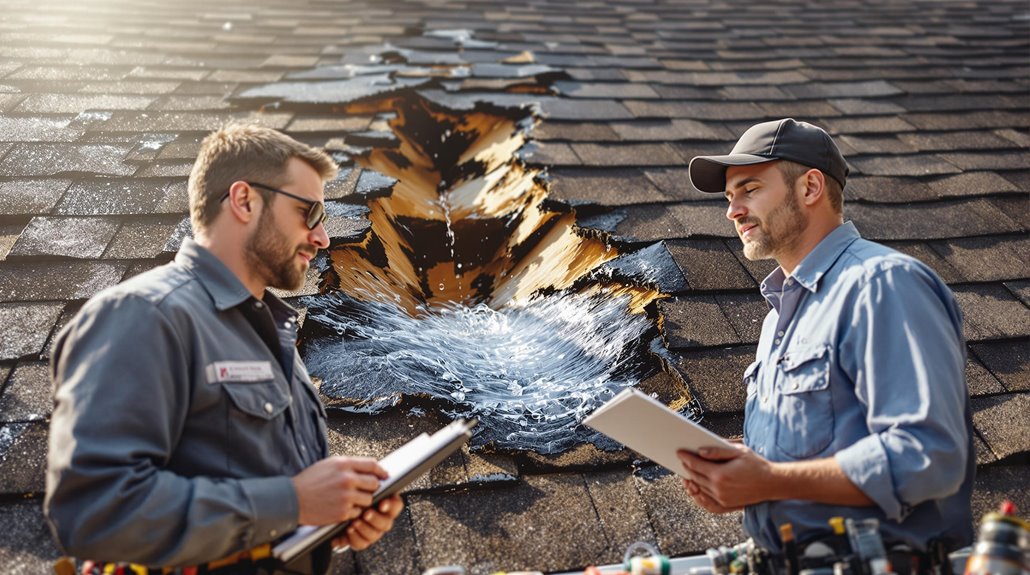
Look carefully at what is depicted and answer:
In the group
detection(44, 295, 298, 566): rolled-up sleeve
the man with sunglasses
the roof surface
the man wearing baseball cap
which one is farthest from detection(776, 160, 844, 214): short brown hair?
detection(44, 295, 298, 566): rolled-up sleeve

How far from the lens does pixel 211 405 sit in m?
1.40

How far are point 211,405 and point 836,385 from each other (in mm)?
1280

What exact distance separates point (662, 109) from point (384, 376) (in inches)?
90.8

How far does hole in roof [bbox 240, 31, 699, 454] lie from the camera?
7.37 ft

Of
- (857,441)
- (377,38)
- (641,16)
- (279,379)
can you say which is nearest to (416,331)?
(279,379)

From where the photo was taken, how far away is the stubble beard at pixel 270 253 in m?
1.60

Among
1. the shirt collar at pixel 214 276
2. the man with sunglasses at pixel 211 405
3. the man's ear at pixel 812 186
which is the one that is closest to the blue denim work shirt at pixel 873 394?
the man's ear at pixel 812 186

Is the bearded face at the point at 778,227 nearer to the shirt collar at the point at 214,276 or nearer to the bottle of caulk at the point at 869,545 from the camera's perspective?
the bottle of caulk at the point at 869,545

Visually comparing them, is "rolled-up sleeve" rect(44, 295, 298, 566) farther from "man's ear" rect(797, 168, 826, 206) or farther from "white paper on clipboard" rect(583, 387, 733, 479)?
"man's ear" rect(797, 168, 826, 206)

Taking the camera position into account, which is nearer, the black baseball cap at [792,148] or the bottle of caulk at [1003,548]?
the bottle of caulk at [1003,548]

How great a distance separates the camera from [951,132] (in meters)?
3.74

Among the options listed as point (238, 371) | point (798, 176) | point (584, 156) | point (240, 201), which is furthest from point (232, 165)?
point (584, 156)

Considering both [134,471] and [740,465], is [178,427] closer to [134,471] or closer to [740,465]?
[134,471]

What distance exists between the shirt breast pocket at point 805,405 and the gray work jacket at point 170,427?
42.1 inches
